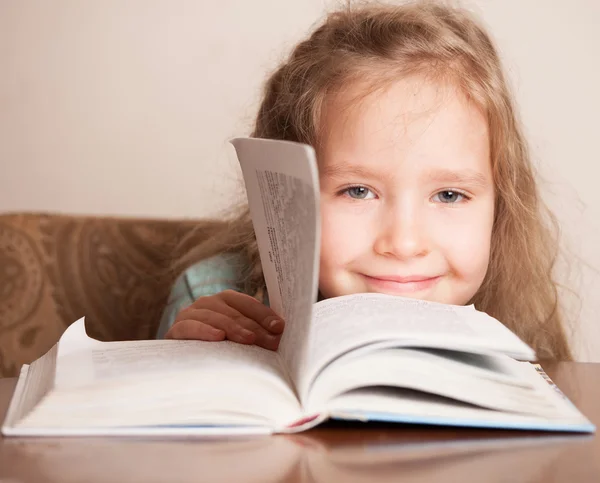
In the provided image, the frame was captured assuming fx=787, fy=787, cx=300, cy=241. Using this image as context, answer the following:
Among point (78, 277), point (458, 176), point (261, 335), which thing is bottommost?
point (78, 277)

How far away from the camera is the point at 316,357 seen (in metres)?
0.66

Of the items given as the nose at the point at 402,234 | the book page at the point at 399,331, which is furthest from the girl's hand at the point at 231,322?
the nose at the point at 402,234

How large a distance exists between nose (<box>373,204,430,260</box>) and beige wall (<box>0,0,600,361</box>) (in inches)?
30.2

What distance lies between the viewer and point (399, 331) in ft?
2.23

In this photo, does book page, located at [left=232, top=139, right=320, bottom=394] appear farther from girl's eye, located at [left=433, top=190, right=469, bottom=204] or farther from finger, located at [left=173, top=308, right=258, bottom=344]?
girl's eye, located at [left=433, top=190, right=469, bottom=204]

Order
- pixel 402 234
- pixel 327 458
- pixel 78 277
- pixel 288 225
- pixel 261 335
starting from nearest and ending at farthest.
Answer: pixel 327 458
pixel 288 225
pixel 261 335
pixel 402 234
pixel 78 277

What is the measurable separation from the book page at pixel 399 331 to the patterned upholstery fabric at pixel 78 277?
2.16 feet

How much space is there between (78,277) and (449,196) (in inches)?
25.2

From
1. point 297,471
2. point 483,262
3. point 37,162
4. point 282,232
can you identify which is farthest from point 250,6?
point 297,471

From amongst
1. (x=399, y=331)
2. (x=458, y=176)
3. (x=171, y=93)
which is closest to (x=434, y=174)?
(x=458, y=176)

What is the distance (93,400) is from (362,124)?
0.62 m

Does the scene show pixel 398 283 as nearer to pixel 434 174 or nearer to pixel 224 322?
pixel 434 174

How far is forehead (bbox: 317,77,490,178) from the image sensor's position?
1.11 meters

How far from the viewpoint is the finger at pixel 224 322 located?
2.91 feet
